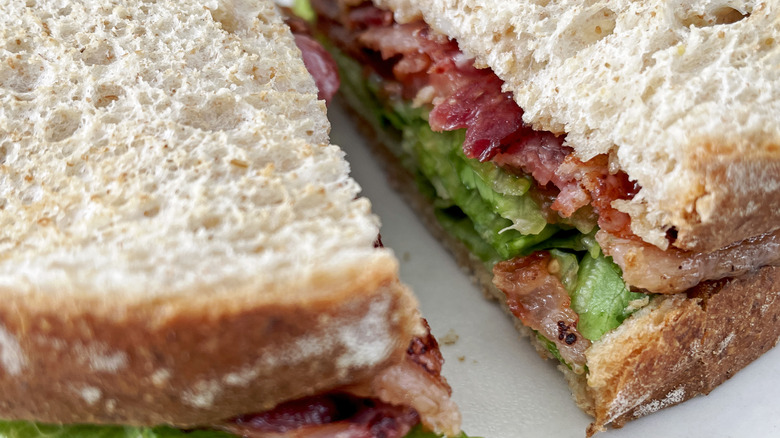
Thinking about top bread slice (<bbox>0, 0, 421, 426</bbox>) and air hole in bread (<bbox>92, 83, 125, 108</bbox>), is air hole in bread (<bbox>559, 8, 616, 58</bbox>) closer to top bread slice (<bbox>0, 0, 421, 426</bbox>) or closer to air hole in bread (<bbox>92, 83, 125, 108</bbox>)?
top bread slice (<bbox>0, 0, 421, 426</bbox>)

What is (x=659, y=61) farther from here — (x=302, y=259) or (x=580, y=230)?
(x=302, y=259)

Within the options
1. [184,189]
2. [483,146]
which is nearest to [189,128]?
[184,189]

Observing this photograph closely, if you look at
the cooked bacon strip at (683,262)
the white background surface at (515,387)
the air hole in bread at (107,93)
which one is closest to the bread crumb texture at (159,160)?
the air hole in bread at (107,93)

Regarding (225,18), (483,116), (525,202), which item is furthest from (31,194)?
(525,202)

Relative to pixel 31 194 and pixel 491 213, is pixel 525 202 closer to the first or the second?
pixel 491 213

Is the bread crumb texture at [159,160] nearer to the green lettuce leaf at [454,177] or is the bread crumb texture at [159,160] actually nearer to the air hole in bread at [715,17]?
the green lettuce leaf at [454,177]

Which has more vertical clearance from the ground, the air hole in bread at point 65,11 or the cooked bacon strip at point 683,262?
the cooked bacon strip at point 683,262
